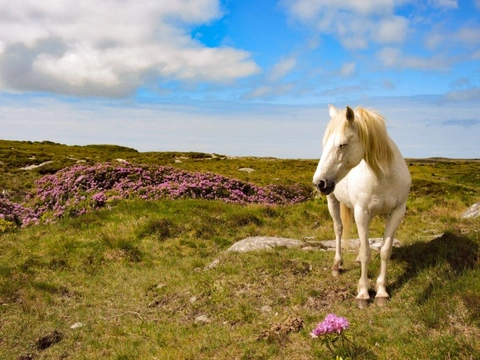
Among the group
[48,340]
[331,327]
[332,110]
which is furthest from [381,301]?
[48,340]

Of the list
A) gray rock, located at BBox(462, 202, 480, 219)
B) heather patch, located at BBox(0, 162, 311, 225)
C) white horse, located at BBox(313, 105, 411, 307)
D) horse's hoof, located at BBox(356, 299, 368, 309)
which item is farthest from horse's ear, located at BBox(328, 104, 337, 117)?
heather patch, located at BBox(0, 162, 311, 225)

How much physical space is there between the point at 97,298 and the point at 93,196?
10474 mm

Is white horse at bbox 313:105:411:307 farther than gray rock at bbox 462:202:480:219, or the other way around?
gray rock at bbox 462:202:480:219

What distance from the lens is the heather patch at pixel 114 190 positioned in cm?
1967

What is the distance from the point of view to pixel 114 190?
20.3m

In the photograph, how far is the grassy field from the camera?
18.1 ft

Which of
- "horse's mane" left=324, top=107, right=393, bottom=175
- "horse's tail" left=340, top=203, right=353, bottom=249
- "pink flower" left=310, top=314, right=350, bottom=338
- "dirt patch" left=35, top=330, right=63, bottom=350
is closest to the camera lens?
"pink flower" left=310, top=314, right=350, bottom=338

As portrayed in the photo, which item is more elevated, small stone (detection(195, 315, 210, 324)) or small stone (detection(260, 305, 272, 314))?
small stone (detection(260, 305, 272, 314))

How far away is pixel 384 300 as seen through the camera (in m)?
6.71

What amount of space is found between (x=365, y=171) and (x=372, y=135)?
818 millimetres

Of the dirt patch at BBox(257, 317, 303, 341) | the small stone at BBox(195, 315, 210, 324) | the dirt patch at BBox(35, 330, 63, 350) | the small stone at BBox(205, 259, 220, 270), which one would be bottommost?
the dirt patch at BBox(35, 330, 63, 350)

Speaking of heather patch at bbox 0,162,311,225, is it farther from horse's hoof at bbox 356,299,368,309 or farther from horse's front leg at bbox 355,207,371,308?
horse's hoof at bbox 356,299,368,309

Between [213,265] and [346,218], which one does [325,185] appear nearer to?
[346,218]

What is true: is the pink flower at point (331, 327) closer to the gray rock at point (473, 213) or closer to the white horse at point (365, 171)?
the white horse at point (365, 171)
